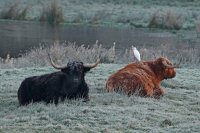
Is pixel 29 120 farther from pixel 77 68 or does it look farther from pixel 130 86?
pixel 130 86

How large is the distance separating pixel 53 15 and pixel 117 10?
752 centimetres

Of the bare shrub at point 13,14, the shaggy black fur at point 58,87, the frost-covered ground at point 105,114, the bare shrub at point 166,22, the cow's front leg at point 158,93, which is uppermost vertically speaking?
the bare shrub at point 13,14

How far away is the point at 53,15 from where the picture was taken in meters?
37.0

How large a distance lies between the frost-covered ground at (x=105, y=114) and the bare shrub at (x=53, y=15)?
78.5 feet

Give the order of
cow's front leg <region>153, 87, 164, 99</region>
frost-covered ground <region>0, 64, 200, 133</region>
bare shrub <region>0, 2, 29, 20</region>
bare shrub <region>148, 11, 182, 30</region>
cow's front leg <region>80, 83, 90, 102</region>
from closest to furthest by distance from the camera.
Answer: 1. frost-covered ground <region>0, 64, 200, 133</region>
2. cow's front leg <region>80, 83, 90, 102</region>
3. cow's front leg <region>153, 87, 164, 99</region>
4. bare shrub <region>148, 11, 182, 30</region>
5. bare shrub <region>0, 2, 29, 20</region>

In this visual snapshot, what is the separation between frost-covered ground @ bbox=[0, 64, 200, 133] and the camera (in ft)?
30.1

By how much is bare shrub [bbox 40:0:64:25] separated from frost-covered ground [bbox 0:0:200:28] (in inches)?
19.6

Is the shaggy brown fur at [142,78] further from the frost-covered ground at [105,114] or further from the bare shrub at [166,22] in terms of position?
the bare shrub at [166,22]

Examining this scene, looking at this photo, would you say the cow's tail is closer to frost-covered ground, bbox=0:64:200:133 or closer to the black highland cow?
the black highland cow

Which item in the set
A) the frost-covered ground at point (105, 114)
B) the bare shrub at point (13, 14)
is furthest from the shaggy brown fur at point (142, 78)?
the bare shrub at point (13, 14)

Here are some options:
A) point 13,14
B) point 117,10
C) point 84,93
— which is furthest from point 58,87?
point 117,10

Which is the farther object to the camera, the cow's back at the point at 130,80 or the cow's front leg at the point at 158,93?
the cow's front leg at the point at 158,93

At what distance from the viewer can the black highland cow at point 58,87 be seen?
10.8 m

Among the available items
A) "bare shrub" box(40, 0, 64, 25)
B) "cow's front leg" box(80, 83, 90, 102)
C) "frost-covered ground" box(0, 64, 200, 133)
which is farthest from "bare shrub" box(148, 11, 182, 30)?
"cow's front leg" box(80, 83, 90, 102)
